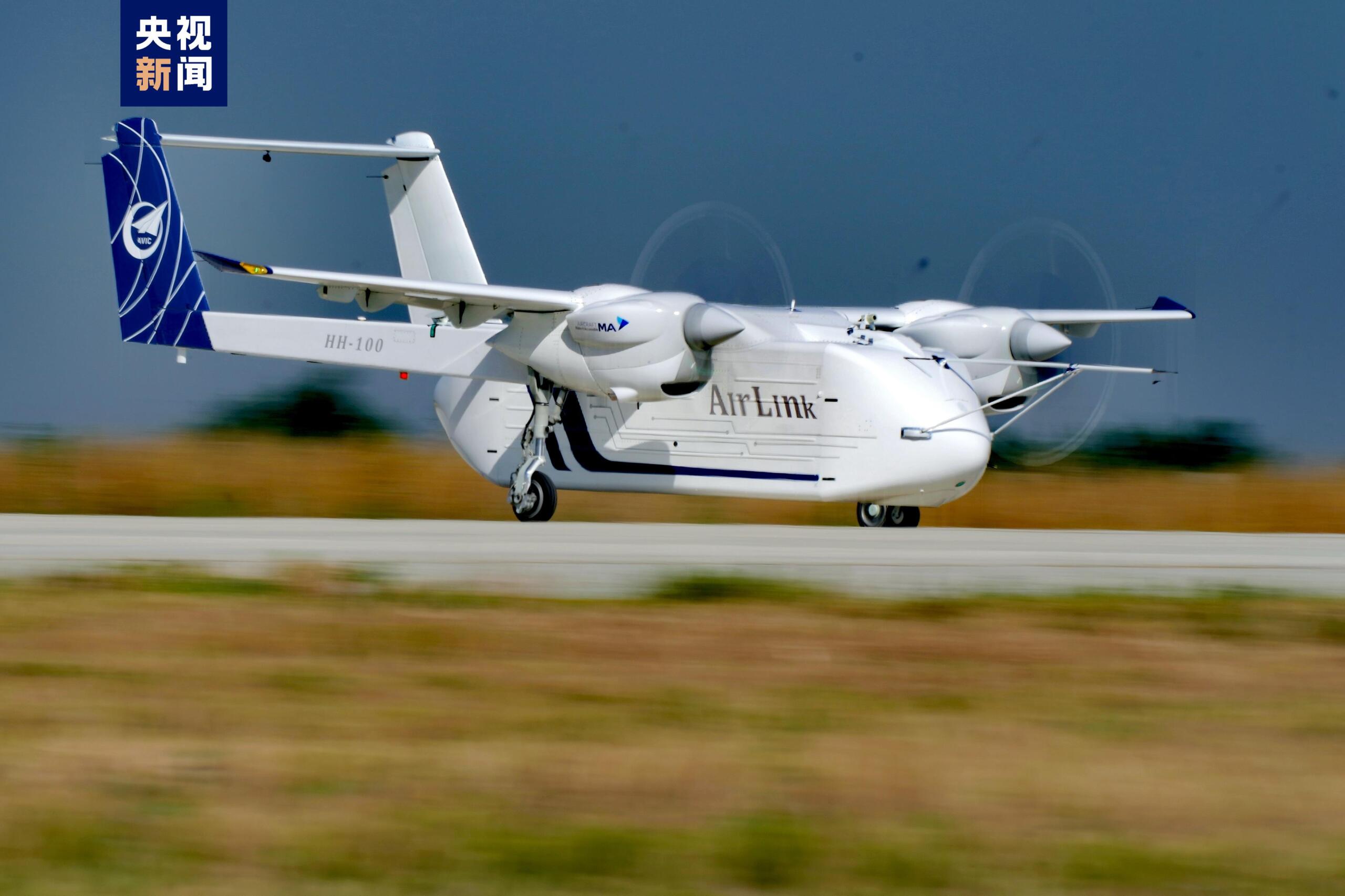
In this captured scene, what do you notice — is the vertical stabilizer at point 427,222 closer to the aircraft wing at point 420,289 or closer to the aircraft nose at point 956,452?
the aircraft wing at point 420,289

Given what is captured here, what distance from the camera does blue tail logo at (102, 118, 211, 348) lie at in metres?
17.9

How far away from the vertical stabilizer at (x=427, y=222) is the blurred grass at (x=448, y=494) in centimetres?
340

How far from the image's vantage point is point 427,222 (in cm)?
1950

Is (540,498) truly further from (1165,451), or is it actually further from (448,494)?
(1165,451)

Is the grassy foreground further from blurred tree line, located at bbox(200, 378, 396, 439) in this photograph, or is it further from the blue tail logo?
blurred tree line, located at bbox(200, 378, 396, 439)

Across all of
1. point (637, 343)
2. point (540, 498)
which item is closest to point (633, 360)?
point (637, 343)

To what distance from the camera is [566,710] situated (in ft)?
19.6

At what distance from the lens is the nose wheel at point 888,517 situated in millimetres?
16922

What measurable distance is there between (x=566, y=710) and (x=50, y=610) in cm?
367

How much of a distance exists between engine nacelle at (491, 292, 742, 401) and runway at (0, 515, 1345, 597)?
1582 millimetres

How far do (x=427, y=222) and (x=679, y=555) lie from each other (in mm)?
9398

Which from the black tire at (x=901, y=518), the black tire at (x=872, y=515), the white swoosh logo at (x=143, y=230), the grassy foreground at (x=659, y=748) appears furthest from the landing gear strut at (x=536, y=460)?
the grassy foreground at (x=659, y=748)

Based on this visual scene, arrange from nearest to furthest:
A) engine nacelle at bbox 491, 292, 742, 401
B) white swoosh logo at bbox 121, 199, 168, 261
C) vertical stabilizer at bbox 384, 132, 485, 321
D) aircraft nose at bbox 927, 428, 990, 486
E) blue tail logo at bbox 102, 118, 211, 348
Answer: aircraft nose at bbox 927, 428, 990, 486 → engine nacelle at bbox 491, 292, 742, 401 → blue tail logo at bbox 102, 118, 211, 348 → white swoosh logo at bbox 121, 199, 168, 261 → vertical stabilizer at bbox 384, 132, 485, 321

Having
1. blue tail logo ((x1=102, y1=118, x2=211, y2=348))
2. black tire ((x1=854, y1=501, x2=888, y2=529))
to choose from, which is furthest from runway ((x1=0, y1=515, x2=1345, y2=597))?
blue tail logo ((x1=102, y1=118, x2=211, y2=348))
